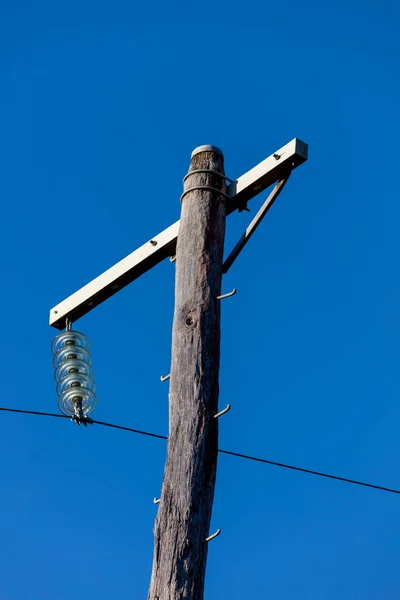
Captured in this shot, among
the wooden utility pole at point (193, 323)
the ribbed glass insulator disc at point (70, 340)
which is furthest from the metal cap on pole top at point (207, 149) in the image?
the ribbed glass insulator disc at point (70, 340)

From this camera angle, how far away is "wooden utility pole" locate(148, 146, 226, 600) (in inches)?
198

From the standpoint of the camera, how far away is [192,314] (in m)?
5.86

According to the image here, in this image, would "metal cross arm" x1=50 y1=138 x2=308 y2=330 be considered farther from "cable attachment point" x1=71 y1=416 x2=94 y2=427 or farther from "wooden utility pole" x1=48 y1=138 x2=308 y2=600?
"cable attachment point" x1=71 y1=416 x2=94 y2=427

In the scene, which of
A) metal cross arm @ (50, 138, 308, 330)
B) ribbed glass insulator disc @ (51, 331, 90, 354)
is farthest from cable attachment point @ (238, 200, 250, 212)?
ribbed glass insulator disc @ (51, 331, 90, 354)

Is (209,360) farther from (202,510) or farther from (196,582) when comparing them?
(196,582)

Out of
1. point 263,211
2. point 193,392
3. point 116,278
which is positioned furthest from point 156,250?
point 193,392

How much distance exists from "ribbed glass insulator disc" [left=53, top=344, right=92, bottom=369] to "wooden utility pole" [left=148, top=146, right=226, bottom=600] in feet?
3.62

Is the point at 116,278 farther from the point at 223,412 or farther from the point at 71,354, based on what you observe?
the point at 223,412

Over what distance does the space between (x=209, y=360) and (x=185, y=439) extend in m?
0.54

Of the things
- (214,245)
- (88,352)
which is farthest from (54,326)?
(214,245)

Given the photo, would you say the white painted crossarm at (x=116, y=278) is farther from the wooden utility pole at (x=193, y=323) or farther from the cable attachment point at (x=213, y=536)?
the cable attachment point at (x=213, y=536)

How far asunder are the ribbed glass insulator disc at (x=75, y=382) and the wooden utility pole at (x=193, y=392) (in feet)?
3.49

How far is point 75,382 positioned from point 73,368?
114 mm

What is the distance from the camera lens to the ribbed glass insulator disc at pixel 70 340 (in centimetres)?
696
